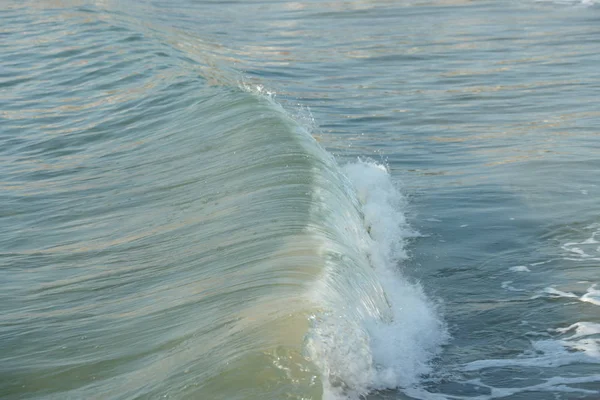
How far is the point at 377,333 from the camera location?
6051mm

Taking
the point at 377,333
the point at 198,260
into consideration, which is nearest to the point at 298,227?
the point at 198,260

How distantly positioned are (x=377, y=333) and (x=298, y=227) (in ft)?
3.78

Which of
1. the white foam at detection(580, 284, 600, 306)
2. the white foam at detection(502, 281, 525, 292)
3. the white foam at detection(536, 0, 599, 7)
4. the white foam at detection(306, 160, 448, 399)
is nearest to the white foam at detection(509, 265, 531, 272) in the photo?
the white foam at detection(502, 281, 525, 292)

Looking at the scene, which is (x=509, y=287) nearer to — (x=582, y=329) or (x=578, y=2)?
(x=582, y=329)

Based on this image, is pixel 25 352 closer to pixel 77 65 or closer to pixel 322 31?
pixel 77 65

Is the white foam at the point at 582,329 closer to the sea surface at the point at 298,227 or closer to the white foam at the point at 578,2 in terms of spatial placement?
the sea surface at the point at 298,227

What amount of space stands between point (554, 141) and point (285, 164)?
4380mm

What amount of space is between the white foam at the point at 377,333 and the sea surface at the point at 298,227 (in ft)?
0.06

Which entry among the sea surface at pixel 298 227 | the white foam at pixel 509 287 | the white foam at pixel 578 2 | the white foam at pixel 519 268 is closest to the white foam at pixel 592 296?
the sea surface at pixel 298 227

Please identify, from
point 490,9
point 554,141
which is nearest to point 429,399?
point 554,141

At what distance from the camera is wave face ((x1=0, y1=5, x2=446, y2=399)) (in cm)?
525

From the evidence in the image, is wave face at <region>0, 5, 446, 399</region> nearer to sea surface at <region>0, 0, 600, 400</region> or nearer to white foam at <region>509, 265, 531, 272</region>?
sea surface at <region>0, 0, 600, 400</region>

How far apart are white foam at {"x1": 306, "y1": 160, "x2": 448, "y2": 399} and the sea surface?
0.8 inches

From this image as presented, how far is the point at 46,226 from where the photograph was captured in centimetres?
847
